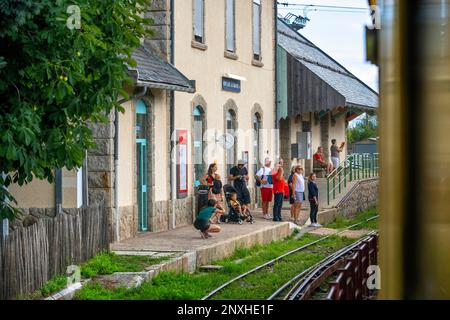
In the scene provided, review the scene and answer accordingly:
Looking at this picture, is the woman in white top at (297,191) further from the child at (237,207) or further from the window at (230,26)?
the window at (230,26)

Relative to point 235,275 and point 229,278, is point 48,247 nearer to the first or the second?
point 229,278

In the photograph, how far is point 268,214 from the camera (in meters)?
23.3

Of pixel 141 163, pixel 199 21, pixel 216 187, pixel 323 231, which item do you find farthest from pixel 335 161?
pixel 141 163

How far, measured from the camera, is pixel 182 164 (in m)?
20.1

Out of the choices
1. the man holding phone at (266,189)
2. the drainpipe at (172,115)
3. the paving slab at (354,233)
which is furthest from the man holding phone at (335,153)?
the drainpipe at (172,115)

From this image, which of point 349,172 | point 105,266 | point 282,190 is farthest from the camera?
point 349,172

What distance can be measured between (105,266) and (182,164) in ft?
23.5

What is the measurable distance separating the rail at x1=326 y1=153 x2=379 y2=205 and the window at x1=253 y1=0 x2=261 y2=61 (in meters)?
4.64

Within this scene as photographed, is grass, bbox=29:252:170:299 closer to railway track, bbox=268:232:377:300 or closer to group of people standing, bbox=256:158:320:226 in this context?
railway track, bbox=268:232:377:300

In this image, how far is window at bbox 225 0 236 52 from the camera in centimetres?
2347

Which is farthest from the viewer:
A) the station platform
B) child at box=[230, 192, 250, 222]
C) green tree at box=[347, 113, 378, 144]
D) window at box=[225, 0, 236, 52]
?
green tree at box=[347, 113, 378, 144]

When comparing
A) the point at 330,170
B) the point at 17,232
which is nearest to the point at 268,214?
the point at 330,170

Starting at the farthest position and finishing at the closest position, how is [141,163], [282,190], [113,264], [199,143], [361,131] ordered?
1. [361,131]
2. [282,190]
3. [199,143]
4. [141,163]
5. [113,264]

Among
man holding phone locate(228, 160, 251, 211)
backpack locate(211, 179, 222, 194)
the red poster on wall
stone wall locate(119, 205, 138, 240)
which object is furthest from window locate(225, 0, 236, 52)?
stone wall locate(119, 205, 138, 240)
